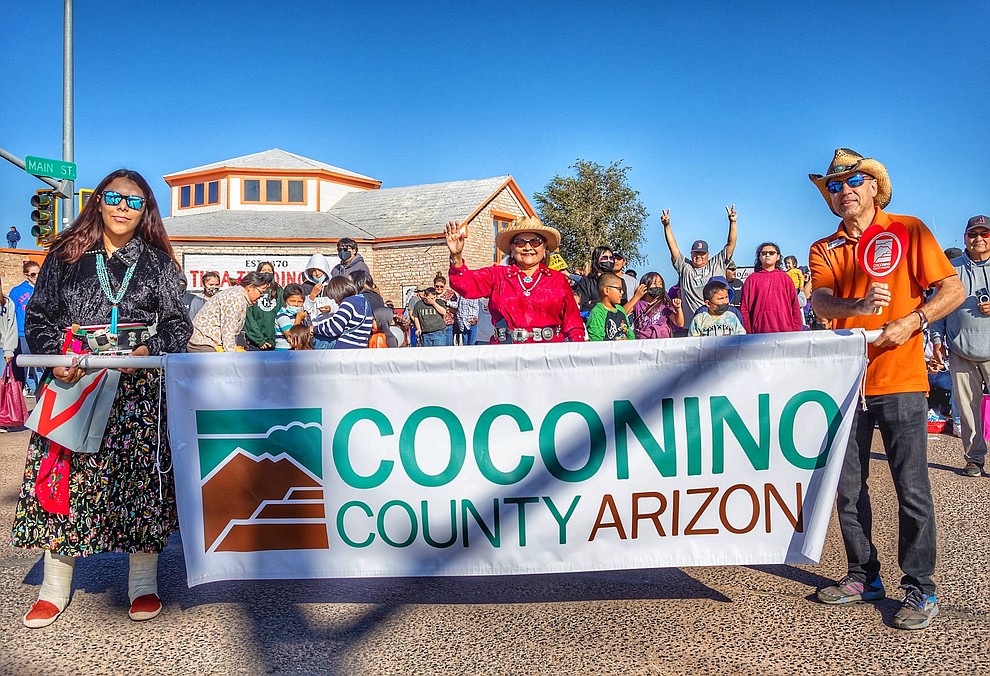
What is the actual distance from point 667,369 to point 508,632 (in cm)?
130

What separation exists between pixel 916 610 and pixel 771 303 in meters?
4.59

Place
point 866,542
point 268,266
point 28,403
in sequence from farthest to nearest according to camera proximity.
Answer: point 28,403, point 268,266, point 866,542

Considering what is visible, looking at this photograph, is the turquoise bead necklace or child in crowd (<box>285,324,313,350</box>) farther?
child in crowd (<box>285,324,313,350</box>)

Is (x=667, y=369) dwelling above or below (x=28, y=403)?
above

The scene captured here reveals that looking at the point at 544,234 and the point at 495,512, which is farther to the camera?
the point at 544,234

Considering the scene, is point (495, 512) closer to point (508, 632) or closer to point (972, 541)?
point (508, 632)

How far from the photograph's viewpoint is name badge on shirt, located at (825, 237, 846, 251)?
3688 mm

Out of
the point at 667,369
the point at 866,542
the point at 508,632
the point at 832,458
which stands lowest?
the point at 508,632

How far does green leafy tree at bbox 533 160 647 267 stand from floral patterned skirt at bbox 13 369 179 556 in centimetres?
4055

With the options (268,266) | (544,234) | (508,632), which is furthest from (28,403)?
(508,632)

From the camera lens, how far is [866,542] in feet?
11.9

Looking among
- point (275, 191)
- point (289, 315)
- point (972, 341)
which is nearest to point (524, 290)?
point (972, 341)

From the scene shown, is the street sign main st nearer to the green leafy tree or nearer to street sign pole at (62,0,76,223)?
street sign pole at (62,0,76,223)

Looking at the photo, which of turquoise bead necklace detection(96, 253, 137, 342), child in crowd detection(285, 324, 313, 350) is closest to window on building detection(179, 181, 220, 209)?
child in crowd detection(285, 324, 313, 350)
